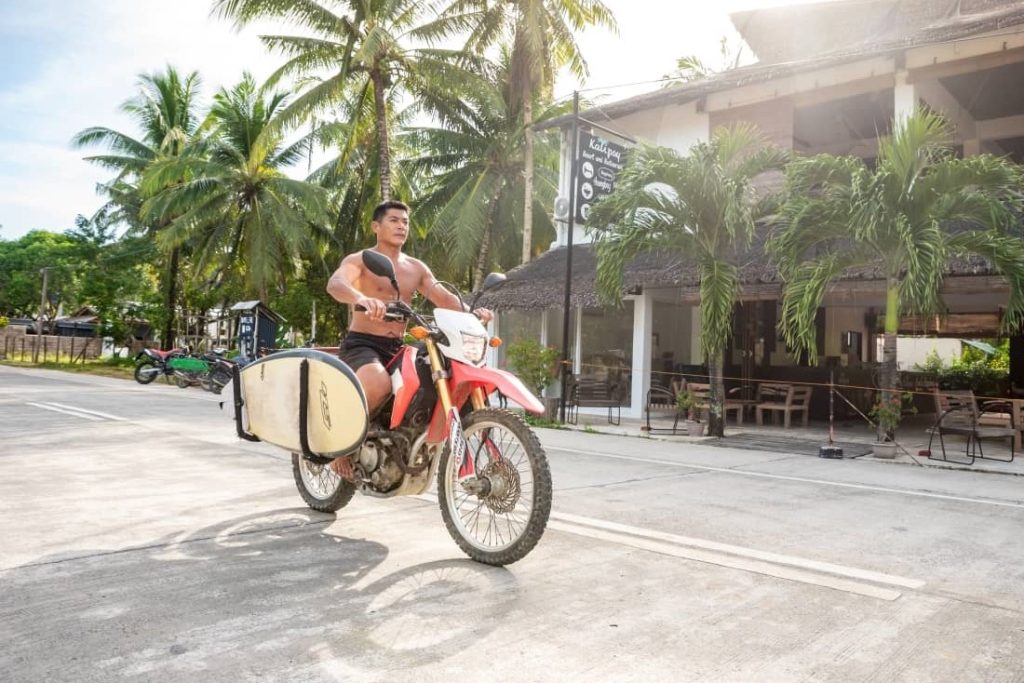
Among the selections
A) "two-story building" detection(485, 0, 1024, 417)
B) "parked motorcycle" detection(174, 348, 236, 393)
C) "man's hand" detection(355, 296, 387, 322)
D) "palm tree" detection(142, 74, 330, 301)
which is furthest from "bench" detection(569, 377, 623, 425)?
"palm tree" detection(142, 74, 330, 301)

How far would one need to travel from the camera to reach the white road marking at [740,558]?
11.5ft

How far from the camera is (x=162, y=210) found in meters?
25.6

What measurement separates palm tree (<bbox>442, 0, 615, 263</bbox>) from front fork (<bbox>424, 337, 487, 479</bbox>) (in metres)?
14.8

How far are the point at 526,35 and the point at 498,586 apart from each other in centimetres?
1676

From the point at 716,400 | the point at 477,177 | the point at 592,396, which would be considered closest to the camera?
the point at 716,400

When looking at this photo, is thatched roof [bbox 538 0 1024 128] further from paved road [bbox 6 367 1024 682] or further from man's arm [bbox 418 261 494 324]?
man's arm [bbox 418 261 494 324]

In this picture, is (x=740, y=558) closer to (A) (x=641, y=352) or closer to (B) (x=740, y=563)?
(B) (x=740, y=563)

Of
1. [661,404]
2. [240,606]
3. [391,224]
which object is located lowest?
[240,606]

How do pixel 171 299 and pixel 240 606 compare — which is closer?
pixel 240 606

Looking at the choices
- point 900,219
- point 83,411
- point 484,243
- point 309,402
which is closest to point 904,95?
point 900,219

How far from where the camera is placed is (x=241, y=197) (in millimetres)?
26641

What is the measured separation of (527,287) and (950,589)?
12.3 m

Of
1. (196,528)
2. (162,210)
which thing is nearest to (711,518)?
(196,528)

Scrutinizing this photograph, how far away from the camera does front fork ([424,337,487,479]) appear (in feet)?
11.6
